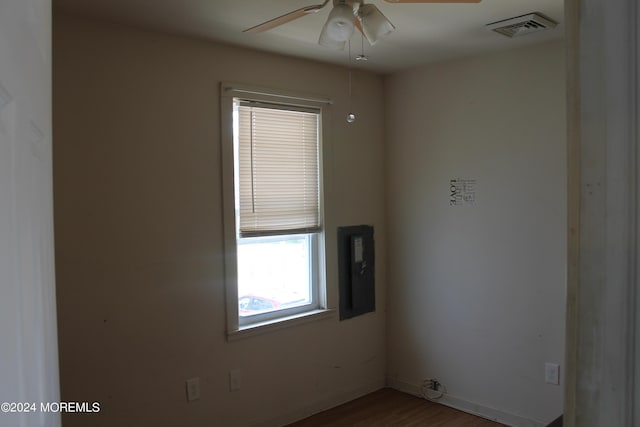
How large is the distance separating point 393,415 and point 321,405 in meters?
0.50

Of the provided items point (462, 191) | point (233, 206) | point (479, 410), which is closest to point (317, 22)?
point (233, 206)

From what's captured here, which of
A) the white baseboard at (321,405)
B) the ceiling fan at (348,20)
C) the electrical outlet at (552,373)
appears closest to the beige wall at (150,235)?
the white baseboard at (321,405)

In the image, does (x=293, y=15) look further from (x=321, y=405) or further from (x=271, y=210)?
(x=321, y=405)

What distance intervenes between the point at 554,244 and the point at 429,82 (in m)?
1.41

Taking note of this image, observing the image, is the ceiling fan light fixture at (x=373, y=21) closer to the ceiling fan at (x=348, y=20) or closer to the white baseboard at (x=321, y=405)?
the ceiling fan at (x=348, y=20)

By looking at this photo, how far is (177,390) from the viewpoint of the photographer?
9.06 feet

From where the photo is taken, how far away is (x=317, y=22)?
8.33ft

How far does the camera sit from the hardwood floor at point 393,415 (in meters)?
3.25

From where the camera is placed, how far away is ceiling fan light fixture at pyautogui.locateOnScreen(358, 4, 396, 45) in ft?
6.33

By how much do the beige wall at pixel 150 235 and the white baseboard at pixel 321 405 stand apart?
2cm

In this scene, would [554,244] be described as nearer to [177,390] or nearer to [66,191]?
[177,390]

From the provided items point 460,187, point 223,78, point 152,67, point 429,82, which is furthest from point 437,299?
point 152,67

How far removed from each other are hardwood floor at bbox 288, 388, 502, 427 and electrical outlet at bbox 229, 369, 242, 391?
0.52m

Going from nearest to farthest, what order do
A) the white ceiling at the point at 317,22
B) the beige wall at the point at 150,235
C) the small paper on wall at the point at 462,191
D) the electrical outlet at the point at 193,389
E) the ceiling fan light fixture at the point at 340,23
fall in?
the ceiling fan light fixture at the point at 340,23
the white ceiling at the point at 317,22
the beige wall at the point at 150,235
the electrical outlet at the point at 193,389
the small paper on wall at the point at 462,191
